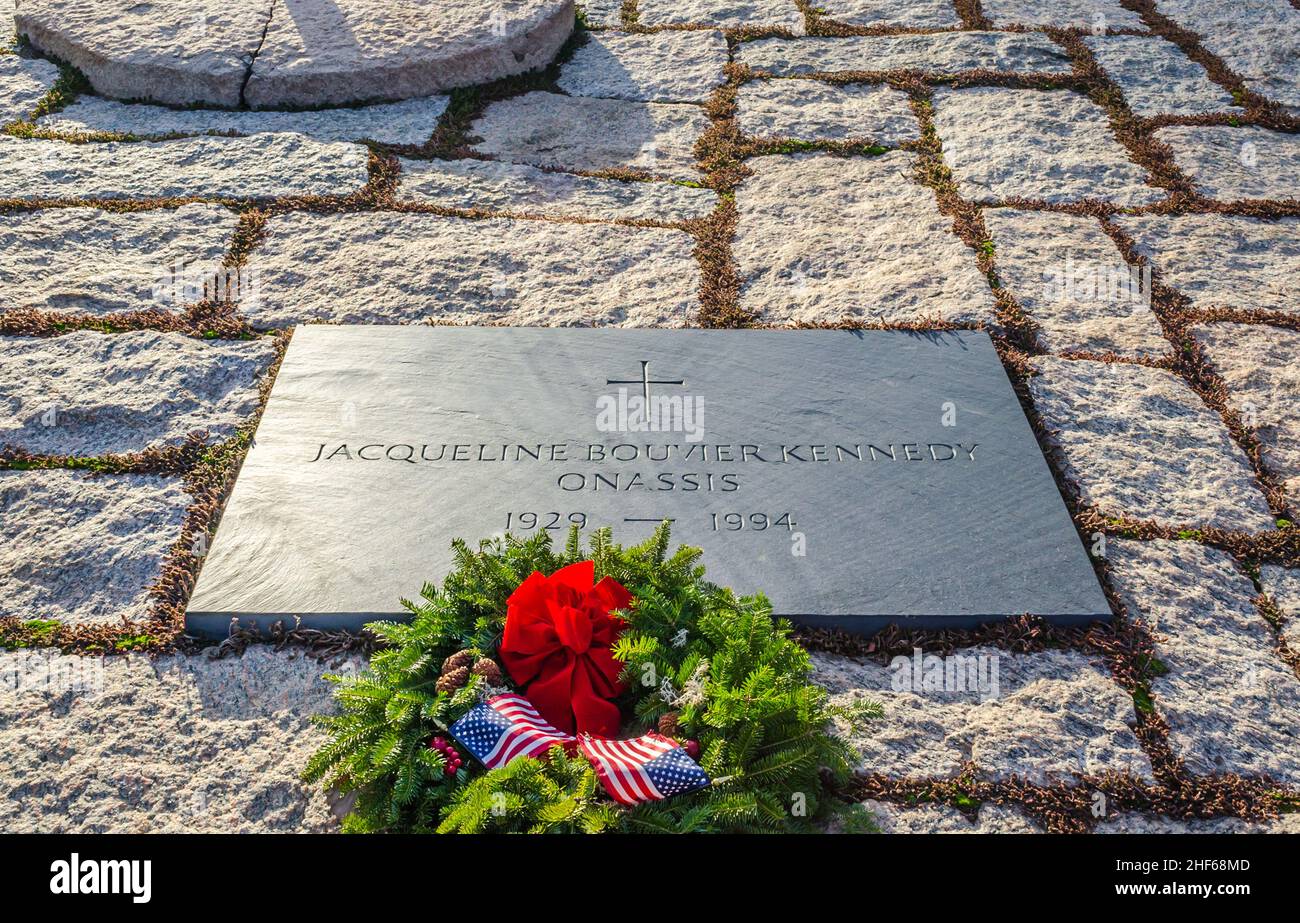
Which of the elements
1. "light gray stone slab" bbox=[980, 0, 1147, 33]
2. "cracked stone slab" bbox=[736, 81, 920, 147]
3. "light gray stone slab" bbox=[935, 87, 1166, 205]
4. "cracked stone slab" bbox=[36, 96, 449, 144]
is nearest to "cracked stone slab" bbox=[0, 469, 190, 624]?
"cracked stone slab" bbox=[36, 96, 449, 144]

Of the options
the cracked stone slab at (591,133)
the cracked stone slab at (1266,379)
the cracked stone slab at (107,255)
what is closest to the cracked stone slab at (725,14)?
the cracked stone slab at (591,133)

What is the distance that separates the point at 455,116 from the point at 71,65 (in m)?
1.82

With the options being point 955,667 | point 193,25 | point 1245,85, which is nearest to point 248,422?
point 955,667

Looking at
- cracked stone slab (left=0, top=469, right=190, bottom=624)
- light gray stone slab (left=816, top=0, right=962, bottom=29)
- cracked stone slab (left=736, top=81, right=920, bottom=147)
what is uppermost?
light gray stone slab (left=816, top=0, right=962, bottom=29)

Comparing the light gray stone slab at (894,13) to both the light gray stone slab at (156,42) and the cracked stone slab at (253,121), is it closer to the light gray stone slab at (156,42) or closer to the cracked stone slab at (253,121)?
the cracked stone slab at (253,121)

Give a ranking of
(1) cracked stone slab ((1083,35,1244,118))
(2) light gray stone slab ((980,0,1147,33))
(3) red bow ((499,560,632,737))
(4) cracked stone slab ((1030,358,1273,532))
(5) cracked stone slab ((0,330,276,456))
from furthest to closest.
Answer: (2) light gray stone slab ((980,0,1147,33))
(1) cracked stone slab ((1083,35,1244,118))
(5) cracked stone slab ((0,330,276,456))
(4) cracked stone slab ((1030,358,1273,532))
(3) red bow ((499,560,632,737))

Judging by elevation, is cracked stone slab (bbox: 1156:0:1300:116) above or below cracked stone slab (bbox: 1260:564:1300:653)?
above

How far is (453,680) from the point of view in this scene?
7.37ft

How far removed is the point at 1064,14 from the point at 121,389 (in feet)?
16.2

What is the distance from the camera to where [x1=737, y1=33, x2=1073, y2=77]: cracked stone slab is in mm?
5391

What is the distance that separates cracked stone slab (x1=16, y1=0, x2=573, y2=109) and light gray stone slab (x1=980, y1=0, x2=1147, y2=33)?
7.42 feet

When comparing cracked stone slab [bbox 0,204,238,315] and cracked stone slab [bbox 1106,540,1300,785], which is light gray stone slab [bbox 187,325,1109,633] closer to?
cracked stone slab [bbox 1106,540,1300,785]

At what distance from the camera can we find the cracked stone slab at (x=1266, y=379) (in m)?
3.30

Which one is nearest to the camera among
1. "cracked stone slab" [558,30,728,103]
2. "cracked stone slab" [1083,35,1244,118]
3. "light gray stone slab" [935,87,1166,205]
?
"light gray stone slab" [935,87,1166,205]
